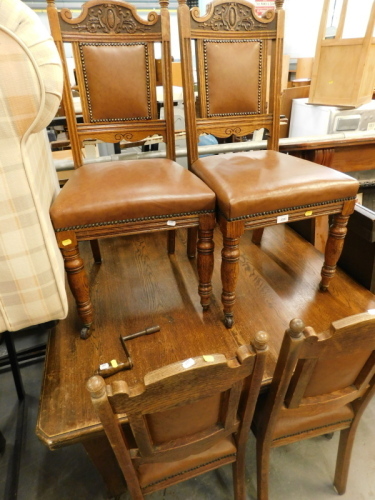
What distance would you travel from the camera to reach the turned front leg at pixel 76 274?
92 centimetres

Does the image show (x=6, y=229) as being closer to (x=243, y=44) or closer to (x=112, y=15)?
(x=112, y=15)

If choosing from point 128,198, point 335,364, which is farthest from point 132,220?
point 335,364

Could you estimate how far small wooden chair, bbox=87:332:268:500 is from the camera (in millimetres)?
530

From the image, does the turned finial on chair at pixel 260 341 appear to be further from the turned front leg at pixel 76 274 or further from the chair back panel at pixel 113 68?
the chair back panel at pixel 113 68

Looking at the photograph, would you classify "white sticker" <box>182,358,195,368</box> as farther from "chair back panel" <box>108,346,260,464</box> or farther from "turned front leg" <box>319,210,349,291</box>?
"turned front leg" <box>319,210,349,291</box>

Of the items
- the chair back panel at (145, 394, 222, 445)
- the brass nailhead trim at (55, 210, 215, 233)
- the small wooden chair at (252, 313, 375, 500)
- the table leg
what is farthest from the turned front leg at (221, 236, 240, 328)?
the table leg

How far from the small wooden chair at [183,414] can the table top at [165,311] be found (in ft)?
0.64

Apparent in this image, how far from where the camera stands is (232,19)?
4.13 ft

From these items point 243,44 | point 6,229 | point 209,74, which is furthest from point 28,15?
point 243,44

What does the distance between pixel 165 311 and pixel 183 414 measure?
57 centimetres

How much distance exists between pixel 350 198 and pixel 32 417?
1.45 metres

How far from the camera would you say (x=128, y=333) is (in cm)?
110

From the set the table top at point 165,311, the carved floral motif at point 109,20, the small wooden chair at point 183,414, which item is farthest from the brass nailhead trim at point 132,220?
the carved floral motif at point 109,20

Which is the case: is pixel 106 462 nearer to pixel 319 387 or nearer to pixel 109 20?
pixel 319 387
